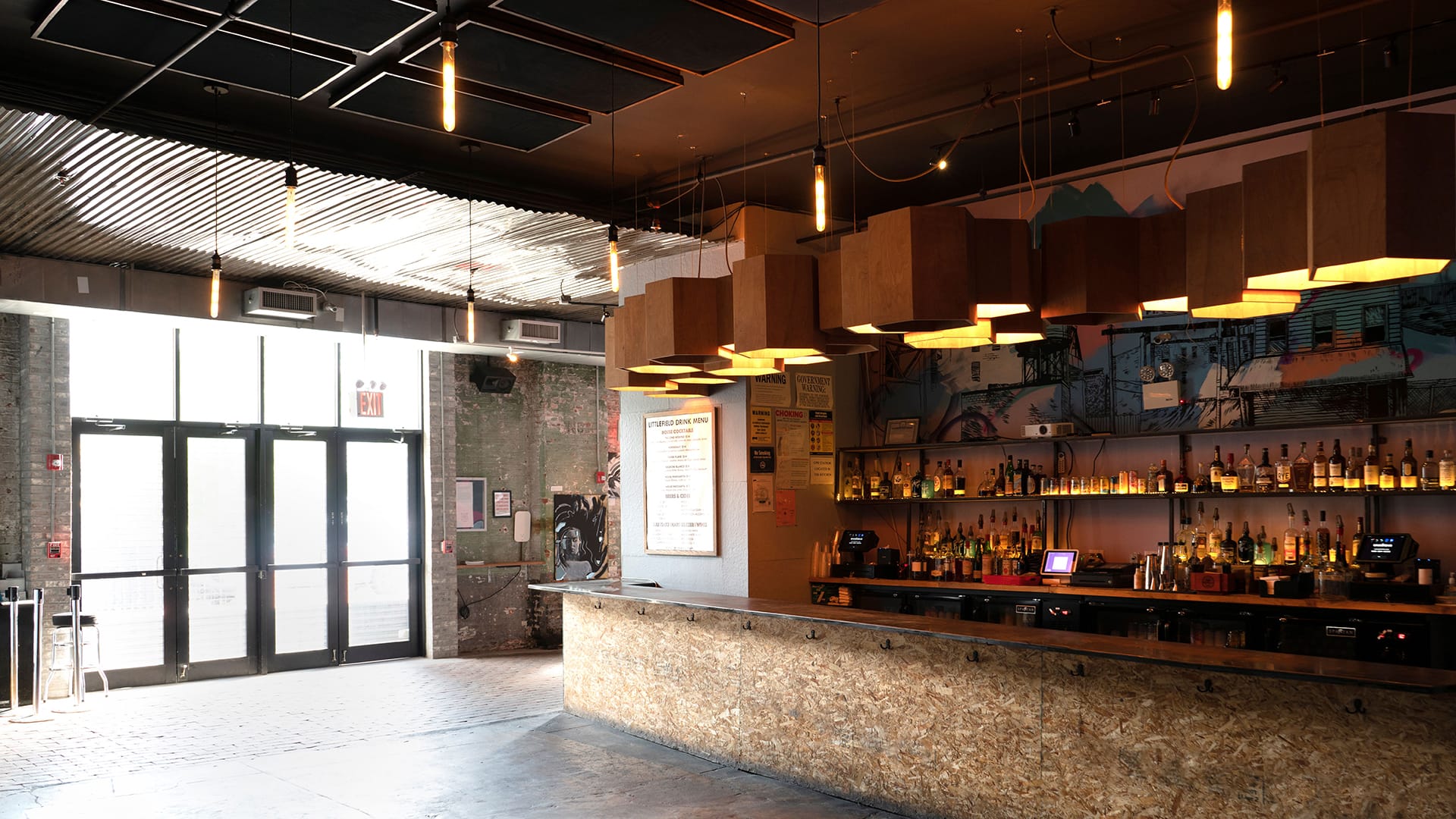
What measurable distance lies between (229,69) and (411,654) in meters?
7.47

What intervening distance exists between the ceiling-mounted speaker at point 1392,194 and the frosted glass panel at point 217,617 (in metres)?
9.67

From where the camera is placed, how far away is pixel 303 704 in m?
8.60

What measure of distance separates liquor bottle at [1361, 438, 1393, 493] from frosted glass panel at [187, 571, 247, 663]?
9.32 m

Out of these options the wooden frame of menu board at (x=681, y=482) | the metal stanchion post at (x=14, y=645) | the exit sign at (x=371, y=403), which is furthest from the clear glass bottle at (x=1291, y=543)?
the metal stanchion post at (x=14, y=645)

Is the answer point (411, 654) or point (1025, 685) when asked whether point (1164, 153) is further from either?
point (411, 654)

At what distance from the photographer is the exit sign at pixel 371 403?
1120cm

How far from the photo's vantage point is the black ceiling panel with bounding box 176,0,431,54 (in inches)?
179

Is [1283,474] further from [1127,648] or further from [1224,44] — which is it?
[1224,44]

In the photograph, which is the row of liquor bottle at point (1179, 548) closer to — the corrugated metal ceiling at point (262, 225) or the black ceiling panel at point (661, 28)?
the corrugated metal ceiling at point (262, 225)

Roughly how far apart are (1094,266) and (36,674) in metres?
8.31

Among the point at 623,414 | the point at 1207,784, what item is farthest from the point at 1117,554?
the point at 623,414

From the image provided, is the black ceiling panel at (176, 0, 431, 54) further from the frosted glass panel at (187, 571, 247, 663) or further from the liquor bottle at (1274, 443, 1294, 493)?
the frosted glass panel at (187, 571, 247, 663)

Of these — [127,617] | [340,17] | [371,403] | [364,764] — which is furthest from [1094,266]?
[127,617]

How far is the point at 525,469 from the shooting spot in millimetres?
12219
